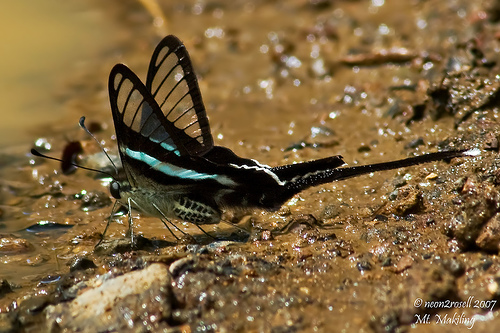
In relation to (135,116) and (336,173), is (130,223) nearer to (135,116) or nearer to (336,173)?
(135,116)

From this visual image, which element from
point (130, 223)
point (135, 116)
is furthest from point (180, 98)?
point (130, 223)

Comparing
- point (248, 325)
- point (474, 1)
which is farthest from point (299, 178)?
point (474, 1)

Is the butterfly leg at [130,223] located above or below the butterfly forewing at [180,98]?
below

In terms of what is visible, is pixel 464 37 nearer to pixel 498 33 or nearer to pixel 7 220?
pixel 498 33

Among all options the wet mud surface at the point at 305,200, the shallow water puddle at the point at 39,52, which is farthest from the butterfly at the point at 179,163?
the shallow water puddle at the point at 39,52

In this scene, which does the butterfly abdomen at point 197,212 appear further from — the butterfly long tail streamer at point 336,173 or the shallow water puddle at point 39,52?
the shallow water puddle at point 39,52

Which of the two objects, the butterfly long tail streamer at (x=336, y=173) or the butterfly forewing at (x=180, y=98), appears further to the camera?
the butterfly forewing at (x=180, y=98)
